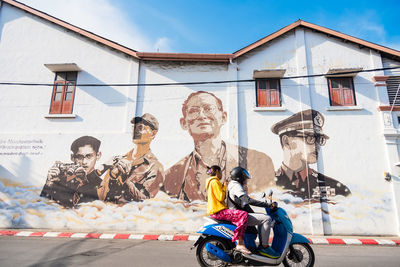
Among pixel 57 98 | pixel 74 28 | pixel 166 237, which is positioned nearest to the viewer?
pixel 166 237

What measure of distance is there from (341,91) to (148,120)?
7.55 m

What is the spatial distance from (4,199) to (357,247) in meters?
11.8

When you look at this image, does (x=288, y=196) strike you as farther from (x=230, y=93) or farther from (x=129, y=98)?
(x=129, y=98)

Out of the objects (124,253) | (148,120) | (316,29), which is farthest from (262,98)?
(124,253)

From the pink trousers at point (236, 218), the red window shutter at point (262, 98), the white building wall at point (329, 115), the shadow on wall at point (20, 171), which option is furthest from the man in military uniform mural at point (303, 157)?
the shadow on wall at point (20, 171)

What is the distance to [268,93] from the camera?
9.78 meters

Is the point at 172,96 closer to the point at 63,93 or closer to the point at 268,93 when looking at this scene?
the point at 268,93

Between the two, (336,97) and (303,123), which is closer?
(303,123)

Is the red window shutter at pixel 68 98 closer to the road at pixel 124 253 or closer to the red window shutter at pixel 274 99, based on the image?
the road at pixel 124 253

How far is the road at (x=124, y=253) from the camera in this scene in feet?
16.3

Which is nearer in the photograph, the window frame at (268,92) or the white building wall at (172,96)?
the white building wall at (172,96)

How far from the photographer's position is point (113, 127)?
31.4 ft

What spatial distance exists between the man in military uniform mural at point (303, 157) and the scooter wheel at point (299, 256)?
4726 mm

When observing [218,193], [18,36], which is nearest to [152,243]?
[218,193]
